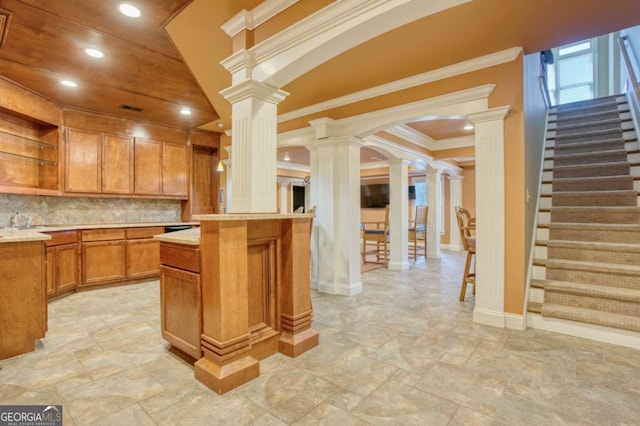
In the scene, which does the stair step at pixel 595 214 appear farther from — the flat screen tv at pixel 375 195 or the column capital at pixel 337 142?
the flat screen tv at pixel 375 195

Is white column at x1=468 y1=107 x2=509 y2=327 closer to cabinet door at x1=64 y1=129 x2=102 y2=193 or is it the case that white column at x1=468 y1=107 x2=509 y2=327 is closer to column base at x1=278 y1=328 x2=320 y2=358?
column base at x1=278 y1=328 x2=320 y2=358

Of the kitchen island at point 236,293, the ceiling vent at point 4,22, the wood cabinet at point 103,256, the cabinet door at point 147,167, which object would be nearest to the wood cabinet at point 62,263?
the wood cabinet at point 103,256

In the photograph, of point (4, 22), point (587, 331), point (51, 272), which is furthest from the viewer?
point (51, 272)

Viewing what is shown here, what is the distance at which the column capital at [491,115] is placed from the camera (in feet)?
8.78

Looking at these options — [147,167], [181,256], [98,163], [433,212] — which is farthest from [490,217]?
[98,163]

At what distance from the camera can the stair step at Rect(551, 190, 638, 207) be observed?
3.40 meters

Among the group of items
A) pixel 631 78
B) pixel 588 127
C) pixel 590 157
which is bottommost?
pixel 590 157

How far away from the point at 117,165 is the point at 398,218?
469 cm

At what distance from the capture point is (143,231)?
4535 millimetres

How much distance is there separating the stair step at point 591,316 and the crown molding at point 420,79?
2250 millimetres

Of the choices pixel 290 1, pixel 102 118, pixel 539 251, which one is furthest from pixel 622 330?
pixel 102 118

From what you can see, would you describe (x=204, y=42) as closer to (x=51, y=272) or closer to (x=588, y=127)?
(x=51, y=272)

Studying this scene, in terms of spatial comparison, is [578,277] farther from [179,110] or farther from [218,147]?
[218,147]

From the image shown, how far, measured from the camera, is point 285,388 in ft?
5.86
